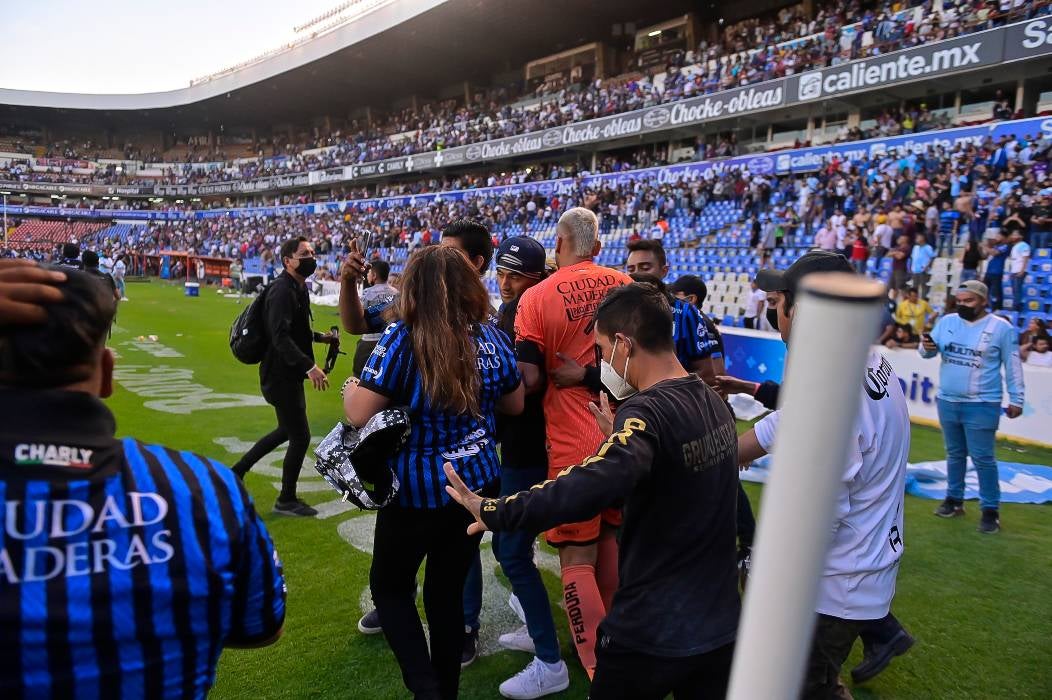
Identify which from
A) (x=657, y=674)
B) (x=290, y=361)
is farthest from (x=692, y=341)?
(x=290, y=361)

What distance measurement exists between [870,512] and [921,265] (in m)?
13.4

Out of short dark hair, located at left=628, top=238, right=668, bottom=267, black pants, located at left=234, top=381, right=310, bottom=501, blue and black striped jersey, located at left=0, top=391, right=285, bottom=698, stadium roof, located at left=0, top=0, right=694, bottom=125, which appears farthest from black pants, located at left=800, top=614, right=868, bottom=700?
stadium roof, located at left=0, top=0, right=694, bottom=125

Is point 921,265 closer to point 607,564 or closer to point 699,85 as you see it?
point 607,564

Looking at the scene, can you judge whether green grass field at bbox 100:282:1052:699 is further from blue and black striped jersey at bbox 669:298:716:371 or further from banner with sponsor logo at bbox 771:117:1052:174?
banner with sponsor logo at bbox 771:117:1052:174

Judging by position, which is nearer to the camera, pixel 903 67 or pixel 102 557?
pixel 102 557

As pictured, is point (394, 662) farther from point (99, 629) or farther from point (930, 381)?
point (930, 381)

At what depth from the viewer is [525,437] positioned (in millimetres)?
3236

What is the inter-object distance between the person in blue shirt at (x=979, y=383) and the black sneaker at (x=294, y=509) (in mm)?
4904

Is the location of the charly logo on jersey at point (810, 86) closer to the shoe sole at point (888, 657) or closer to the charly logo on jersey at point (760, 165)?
the charly logo on jersey at point (760, 165)

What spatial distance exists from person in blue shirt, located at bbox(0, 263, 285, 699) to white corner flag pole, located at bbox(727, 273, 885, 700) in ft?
3.32

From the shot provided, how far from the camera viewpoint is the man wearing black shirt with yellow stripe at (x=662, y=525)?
1.72 m

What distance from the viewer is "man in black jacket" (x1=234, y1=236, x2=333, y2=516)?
4613mm

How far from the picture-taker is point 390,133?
46.7 m

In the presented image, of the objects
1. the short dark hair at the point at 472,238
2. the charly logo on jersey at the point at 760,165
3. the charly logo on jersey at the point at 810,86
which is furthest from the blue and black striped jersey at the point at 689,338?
the charly logo on jersey at the point at 810,86
